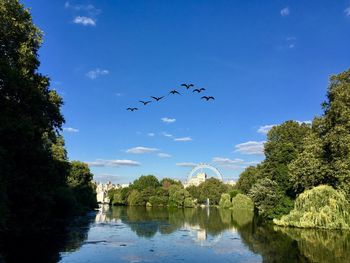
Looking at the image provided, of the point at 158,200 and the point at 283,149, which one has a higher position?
the point at 283,149

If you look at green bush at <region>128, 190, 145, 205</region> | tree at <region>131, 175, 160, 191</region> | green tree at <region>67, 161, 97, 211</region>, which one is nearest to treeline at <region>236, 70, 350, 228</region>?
green tree at <region>67, 161, 97, 211</region>

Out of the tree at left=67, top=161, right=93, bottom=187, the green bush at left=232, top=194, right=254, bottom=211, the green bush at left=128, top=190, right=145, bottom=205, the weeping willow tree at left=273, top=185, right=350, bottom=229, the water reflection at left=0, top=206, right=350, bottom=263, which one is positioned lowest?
the water reflection at left=0, top=206, right=350, bottom=263

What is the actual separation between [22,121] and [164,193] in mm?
114387

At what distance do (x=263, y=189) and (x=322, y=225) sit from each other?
56.4 ft

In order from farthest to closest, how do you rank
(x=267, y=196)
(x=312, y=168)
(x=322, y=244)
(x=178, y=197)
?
(x=178, y=197) → (x=267, y=196) → (x=312, y=168) → (x=322, y=244)

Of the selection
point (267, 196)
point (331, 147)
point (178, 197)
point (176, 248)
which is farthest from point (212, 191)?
point (176, 248)

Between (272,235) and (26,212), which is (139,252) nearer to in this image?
(26,212)

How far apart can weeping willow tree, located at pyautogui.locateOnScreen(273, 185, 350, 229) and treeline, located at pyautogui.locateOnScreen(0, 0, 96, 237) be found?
28346mm

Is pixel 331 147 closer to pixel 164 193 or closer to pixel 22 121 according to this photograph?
pixel 22 121

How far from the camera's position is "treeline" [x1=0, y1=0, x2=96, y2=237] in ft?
98.1

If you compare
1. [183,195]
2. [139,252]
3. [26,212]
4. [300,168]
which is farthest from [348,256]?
[183,195]

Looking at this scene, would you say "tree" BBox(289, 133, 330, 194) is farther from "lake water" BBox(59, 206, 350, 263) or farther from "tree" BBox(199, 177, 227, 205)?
"tree" BBox(199, 177, 227, 205)

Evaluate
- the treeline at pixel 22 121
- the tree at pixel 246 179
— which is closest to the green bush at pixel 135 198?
the tree at pixel 246 179

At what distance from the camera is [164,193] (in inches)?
5605
